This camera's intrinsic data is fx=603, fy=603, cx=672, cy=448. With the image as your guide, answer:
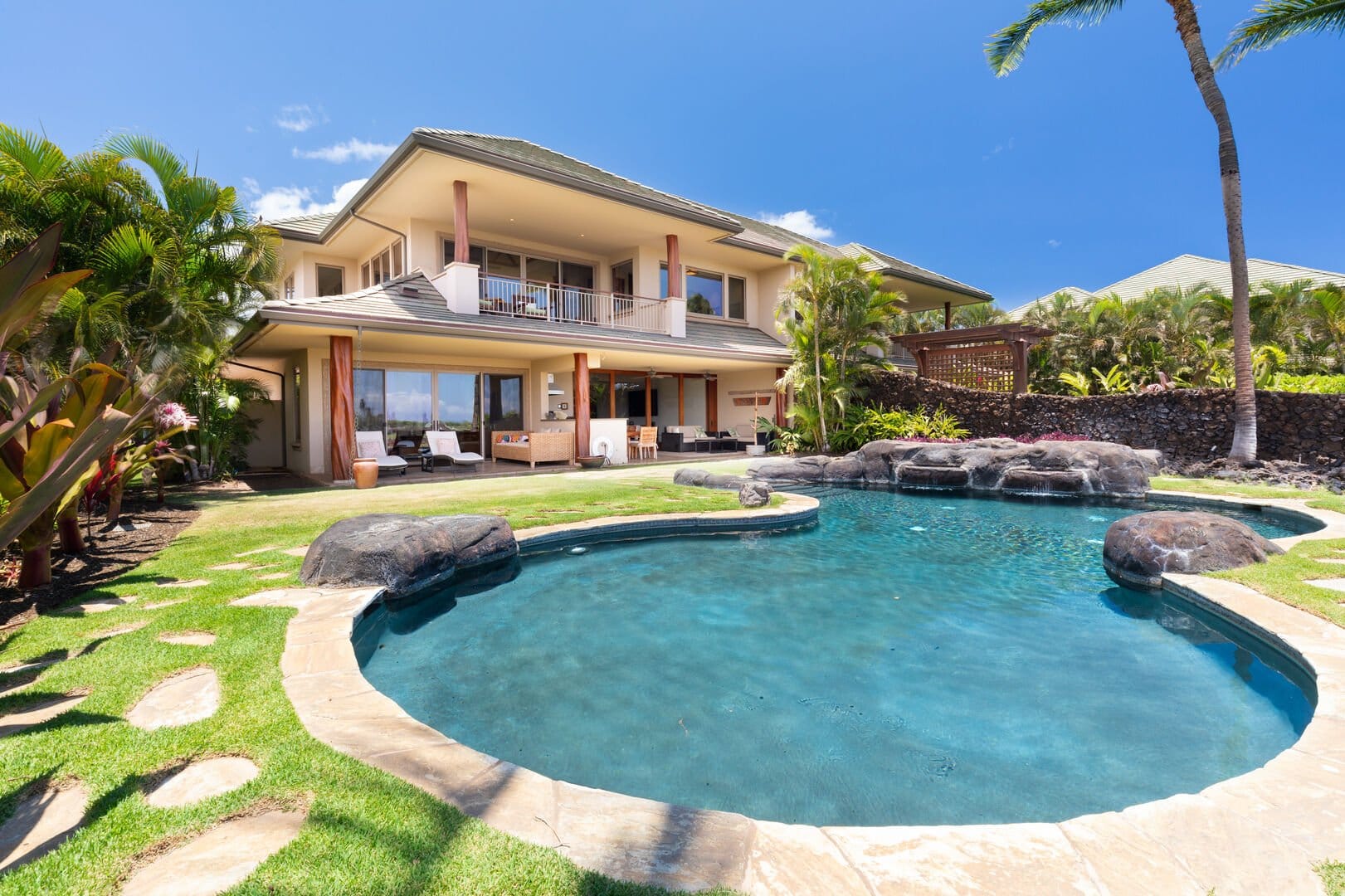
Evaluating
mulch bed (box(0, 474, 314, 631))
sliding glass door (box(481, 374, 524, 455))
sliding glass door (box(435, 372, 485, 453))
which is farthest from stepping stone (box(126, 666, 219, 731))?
sliding glass door (box(481, 374, 524, 455))

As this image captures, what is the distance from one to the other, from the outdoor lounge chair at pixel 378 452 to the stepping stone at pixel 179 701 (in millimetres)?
9906

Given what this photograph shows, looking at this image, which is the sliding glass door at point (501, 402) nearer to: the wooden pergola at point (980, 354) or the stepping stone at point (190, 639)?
the wooden pergola at point (980, 354)

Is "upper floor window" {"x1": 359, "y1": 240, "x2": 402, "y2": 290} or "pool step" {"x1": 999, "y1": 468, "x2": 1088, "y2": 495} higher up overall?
"upper floor window" {"x1": 359, "y1": 240, "x2": 402, "y2": 290}

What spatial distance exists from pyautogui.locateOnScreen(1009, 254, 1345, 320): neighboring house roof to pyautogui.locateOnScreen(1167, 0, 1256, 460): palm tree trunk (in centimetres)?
1507

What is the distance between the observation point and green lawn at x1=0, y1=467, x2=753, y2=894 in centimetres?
158

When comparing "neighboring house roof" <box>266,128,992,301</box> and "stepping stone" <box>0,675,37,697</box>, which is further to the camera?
"neighboring house roof" <box>266,128,992,301</box>

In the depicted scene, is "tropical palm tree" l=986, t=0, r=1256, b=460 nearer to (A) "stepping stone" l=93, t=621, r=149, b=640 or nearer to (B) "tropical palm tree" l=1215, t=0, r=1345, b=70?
(B) "tropical palm tree" l=1215, t=0, r=1345, b=70

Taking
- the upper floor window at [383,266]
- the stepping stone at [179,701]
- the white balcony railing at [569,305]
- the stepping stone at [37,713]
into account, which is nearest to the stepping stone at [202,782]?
the stepping stone at [179,701]

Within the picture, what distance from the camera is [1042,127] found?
31.3 m

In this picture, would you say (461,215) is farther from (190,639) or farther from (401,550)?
(190,639)

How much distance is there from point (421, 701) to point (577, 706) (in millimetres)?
896

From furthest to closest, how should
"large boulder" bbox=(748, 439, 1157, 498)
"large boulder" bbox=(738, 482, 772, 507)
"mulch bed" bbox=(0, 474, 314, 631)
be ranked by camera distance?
"large boulder" bbox=(748, 439, 1157, 498)
"large boulder" bbox=(738, 482, 772, 507)
"mulch bed" bbox=(0, 474, 314, 631)

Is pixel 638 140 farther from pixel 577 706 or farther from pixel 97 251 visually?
pixel 577 706

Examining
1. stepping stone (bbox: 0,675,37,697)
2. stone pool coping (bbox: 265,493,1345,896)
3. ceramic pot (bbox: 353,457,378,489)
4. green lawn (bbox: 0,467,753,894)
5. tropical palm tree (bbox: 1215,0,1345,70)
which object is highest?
tropical palm tree (bbox: 1215,0,1345,70)
